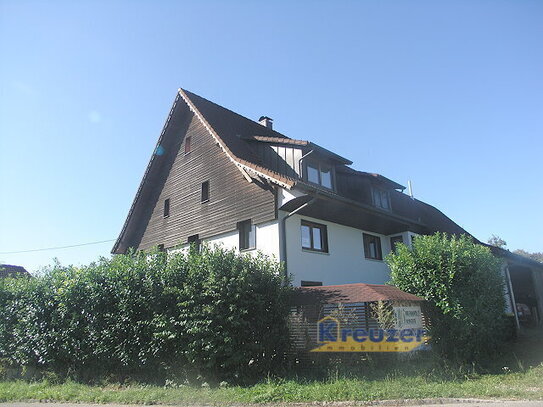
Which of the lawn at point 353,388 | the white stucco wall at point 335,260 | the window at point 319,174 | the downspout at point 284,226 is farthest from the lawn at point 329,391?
the window at point 319,174

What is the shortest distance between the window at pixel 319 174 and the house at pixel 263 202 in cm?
4

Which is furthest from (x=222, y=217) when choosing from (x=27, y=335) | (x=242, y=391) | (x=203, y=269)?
(x=242, y=391)

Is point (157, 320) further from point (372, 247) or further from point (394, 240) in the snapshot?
point (394, 240)

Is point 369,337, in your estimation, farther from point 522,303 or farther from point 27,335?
point 522,303

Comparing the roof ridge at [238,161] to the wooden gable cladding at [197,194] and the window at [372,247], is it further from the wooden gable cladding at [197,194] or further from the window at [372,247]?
the window at [372,247]

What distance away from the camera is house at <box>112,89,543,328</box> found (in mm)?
15414

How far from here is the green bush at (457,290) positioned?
1132 centimetres

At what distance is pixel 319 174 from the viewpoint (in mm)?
17516

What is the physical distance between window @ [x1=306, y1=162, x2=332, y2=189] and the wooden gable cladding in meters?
2.40

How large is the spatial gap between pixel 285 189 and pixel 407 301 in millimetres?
5818

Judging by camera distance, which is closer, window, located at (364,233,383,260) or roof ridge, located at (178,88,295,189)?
roof ridge, located at (178,88,295,189)

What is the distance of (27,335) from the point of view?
12.5m

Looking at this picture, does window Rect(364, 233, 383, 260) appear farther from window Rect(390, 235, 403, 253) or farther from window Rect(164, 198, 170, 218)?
window Rect(164, 198, 170, 218)

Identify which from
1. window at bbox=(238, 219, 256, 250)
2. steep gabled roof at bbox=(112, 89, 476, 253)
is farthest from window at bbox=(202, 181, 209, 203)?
window at bbox=(238, 219, 256, 250)
